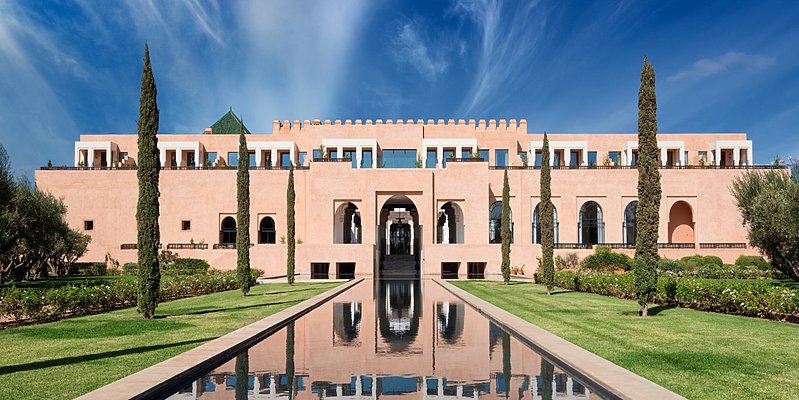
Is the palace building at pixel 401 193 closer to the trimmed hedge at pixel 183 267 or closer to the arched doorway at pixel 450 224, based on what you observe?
the arched doorway at pixel 450 224

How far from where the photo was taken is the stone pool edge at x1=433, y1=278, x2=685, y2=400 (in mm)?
6395

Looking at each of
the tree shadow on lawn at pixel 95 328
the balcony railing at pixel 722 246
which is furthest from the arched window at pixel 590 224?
the tree shadow on lawn at pixel 95 328

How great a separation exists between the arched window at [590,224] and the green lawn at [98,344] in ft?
95.8

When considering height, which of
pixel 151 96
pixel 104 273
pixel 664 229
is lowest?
pixel 104 273

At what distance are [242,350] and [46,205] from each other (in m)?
21.7

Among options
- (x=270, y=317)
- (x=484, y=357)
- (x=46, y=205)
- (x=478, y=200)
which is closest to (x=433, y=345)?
(x=484, y=357)

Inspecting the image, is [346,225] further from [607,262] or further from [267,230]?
[607,262]

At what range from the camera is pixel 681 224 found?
42.5 m

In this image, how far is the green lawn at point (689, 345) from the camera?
701 centimetres

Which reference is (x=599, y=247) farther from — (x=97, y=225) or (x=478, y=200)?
(x=97, y=225)

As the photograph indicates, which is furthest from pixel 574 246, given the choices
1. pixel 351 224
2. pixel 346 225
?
pixel 351 224

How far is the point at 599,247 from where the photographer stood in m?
36.4

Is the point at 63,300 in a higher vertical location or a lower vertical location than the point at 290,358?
higher

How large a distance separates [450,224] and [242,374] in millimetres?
39132
